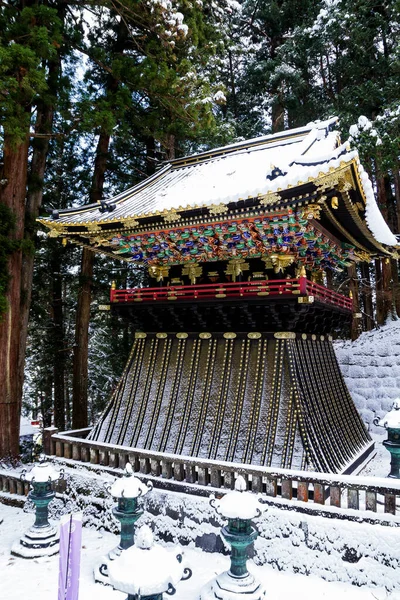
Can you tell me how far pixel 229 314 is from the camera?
9070 millimetres

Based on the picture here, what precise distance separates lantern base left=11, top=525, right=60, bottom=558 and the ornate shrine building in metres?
2.74

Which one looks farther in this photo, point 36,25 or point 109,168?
point 109,168

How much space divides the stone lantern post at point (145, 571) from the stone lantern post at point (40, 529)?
3358 millimetres

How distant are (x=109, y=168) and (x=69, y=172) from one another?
1.84m

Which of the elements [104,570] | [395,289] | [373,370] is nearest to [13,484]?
[104,570]

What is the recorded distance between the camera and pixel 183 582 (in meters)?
5.62

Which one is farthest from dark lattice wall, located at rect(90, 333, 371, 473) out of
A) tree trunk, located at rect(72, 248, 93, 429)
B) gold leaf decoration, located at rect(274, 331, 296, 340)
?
tree trunk, located at rect(72, 248, 93, 429)

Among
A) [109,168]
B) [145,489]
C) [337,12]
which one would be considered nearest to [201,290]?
[145,489]

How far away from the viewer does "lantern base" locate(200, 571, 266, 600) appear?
4.85m

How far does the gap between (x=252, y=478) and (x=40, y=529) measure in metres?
3.44

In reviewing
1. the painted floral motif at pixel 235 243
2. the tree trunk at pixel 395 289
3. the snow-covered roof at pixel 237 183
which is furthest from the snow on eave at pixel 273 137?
the tree trunk at pixel 395 289

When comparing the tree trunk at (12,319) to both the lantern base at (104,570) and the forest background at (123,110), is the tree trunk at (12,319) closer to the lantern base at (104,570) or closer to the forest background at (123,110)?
the forest background at (123,110)

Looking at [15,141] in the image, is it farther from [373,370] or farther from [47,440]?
[373,370]

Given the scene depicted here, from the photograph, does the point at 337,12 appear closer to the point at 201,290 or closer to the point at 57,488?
the point at 201,290
